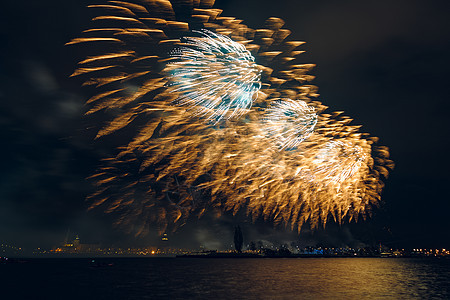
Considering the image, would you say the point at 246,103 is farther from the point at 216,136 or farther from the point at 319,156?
the point at 319,156

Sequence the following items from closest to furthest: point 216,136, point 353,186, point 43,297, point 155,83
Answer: point 155,83 < point 216,136 < point 353,186 < point 43,297

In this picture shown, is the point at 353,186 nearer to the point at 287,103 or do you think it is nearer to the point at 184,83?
the point at 287,103

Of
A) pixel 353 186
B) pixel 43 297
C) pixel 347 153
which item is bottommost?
pixel 43 297

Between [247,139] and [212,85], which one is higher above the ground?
[212,85]

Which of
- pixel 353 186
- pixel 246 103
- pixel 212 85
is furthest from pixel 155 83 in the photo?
pixel 353 186

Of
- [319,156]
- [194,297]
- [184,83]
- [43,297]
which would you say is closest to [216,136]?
[184,83]

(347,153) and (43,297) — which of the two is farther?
(43,297)

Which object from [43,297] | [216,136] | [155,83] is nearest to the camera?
[155,83]

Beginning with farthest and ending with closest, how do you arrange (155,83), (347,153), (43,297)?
(43,297) → (347,153) → (155,83)

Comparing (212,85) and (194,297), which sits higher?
(212,85)
